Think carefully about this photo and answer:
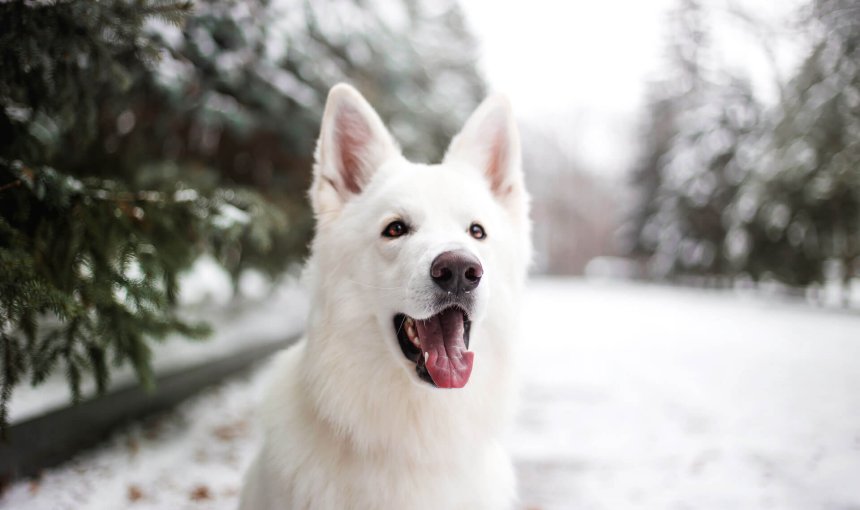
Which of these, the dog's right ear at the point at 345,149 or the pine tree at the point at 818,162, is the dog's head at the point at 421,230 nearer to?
the dog's right ear at the point at 345,149

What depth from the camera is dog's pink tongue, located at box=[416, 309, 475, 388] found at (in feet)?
5.69

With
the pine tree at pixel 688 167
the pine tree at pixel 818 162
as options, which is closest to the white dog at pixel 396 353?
the pine tree at pixel 818 162

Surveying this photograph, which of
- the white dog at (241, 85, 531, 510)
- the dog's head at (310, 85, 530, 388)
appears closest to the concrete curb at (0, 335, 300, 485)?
the white dog at (241, 85, 531, 510)

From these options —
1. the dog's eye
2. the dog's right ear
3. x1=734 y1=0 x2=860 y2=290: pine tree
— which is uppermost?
x1=734 y1=0 x2=860 y2=290: pine tree

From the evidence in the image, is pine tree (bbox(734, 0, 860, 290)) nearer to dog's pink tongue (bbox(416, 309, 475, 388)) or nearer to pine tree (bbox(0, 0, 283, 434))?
dog's pink tongue (bbox(416, 309, 475, 388))

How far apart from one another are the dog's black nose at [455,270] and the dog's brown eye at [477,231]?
38cm

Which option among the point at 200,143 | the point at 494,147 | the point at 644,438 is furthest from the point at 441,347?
the point at 200,143

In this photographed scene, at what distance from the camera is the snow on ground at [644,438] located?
123 inches

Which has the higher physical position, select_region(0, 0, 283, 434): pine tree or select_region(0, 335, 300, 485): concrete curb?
select_region(0, 0, 283, 434): pine tree

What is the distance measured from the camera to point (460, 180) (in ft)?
6.98

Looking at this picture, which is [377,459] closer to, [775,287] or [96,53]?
[96,53]

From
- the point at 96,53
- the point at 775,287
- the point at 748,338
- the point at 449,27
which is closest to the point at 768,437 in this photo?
the point at 748,338

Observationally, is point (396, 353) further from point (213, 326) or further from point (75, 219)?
point (213, 326)

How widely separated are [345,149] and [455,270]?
1009 millimetres
